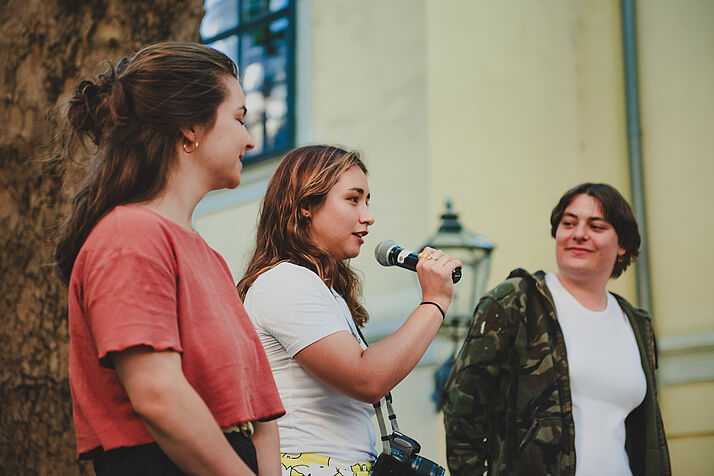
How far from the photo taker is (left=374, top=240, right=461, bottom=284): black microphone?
2.27 metres

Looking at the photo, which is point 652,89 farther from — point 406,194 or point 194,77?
point 194,77

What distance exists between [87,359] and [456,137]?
18.9ft

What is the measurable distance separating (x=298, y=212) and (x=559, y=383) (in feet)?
3.98

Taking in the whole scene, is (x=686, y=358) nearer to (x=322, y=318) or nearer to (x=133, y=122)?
(x=322, y=318)

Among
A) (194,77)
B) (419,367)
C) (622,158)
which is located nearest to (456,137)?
(622,158)

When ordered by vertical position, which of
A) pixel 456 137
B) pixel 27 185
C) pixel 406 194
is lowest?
pixel 27 185

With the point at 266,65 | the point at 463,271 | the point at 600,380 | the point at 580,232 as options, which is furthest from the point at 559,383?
the point at 266,65

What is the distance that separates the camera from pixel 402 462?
6.82ft

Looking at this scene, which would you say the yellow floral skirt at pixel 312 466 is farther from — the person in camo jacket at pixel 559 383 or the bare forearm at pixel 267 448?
the person in camo jacket at pixel 559 383

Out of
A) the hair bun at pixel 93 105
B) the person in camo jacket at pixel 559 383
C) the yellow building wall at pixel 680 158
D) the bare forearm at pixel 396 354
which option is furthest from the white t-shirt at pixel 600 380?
the yellow building wall at pixel 680 158

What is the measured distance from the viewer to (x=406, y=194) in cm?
715

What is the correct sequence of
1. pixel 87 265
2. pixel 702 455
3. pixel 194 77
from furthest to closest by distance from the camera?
pixel 702 455
pixel 194 77
pixel 87 265

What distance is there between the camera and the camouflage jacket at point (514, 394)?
3.02 meters

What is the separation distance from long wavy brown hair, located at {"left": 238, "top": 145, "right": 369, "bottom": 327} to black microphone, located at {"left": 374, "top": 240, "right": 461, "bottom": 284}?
5.3 inches
